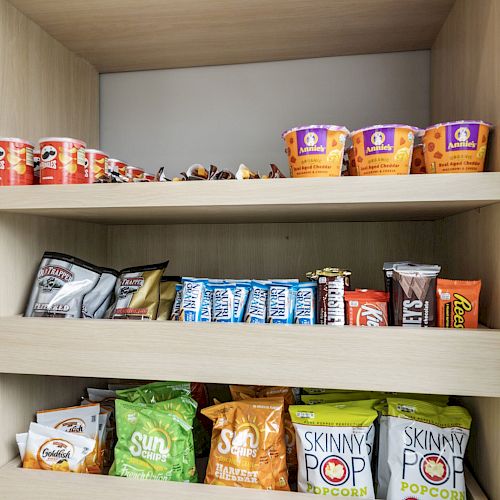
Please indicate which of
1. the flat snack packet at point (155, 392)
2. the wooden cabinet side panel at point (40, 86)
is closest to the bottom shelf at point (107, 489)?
the flat snack packet at point (155, 392)

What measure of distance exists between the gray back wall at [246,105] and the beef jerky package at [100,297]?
466 mm

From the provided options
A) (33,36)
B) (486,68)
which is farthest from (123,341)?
(486,68)

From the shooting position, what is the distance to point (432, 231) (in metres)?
1.48

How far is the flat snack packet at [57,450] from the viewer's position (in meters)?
1.23

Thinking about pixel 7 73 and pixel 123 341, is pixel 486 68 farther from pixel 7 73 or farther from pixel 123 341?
pixel 7 73

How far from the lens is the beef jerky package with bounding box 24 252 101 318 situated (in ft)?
4.10

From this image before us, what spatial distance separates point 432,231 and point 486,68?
53 cm

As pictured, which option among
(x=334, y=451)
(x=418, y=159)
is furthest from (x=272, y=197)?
(x=334, y=451)

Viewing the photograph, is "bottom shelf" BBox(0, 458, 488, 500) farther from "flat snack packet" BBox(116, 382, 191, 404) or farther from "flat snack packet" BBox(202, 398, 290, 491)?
"flat snack packet" BBox(116, 382, 191, 404)

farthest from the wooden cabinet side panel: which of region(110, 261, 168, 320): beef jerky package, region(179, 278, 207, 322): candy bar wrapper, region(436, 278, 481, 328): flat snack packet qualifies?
region(436, 278, 481, 328): flat snack packet

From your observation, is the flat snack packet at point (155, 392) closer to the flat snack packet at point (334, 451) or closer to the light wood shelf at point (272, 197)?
the flat snack packet at point (334, 451)

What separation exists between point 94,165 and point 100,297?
13.5 inches

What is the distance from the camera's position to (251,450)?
1189 mm

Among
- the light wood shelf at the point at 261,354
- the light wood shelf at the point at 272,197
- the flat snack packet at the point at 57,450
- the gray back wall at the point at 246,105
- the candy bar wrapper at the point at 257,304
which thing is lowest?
the flat snack packet at the point at 57,450
